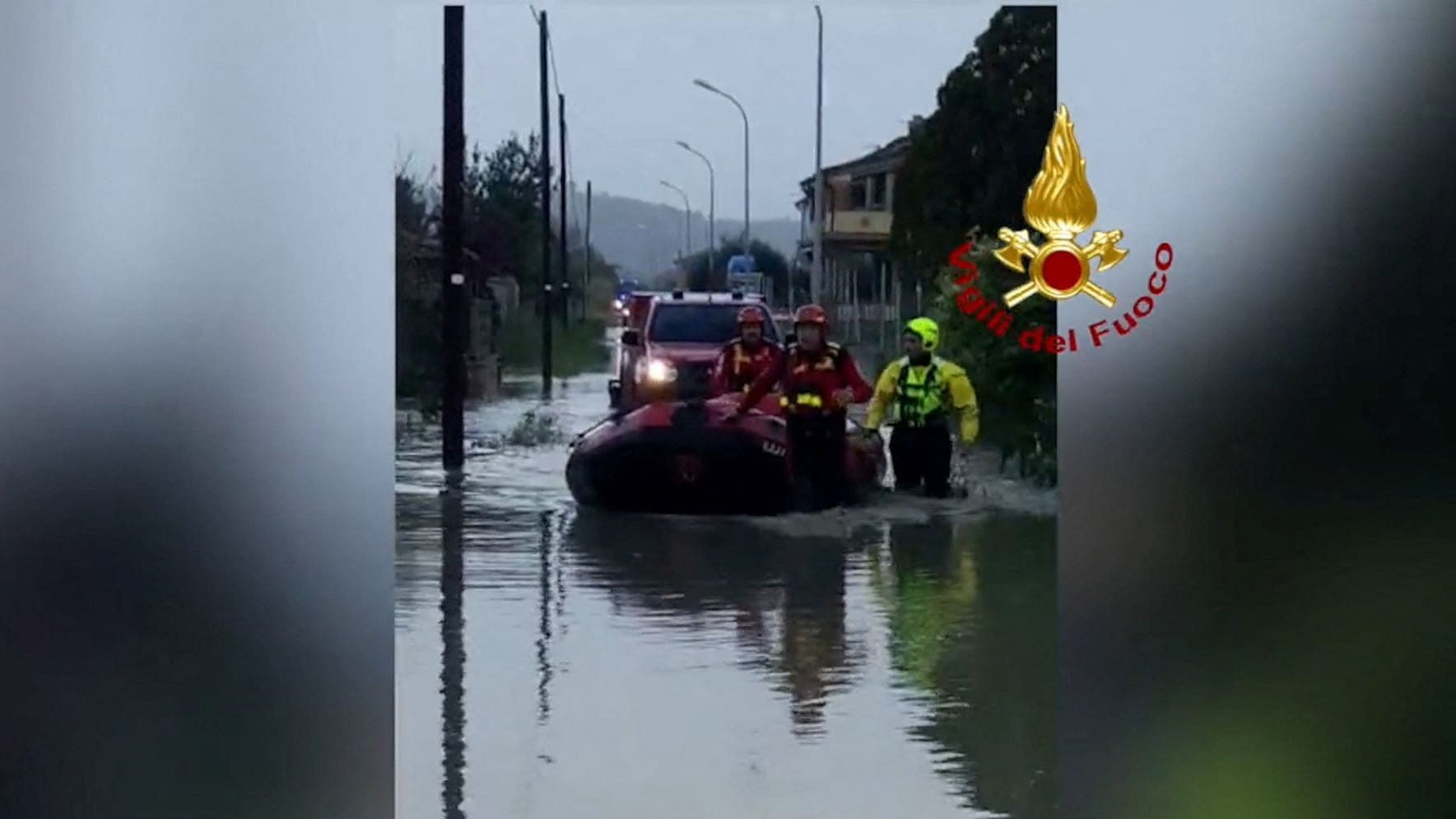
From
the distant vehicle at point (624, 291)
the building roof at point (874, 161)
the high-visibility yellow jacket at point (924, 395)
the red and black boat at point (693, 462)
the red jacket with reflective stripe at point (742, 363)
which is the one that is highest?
the building roof at point (874, 161)

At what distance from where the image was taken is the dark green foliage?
335cm

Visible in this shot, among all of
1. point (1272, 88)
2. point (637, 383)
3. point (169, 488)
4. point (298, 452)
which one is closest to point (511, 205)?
point (637, 383)

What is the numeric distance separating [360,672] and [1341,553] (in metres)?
1.94

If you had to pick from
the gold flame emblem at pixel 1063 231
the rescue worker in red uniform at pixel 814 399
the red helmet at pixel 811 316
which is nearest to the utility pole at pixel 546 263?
the rescue worker in red uniform at pixel 814 399

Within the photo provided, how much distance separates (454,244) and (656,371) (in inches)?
19.0

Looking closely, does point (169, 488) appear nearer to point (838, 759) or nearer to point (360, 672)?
point (360, 672)

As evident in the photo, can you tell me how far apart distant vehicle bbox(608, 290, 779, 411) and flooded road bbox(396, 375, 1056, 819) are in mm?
85

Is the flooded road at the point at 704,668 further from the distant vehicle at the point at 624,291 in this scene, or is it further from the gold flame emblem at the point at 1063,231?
the gold flame emblem at the point at 1063,231

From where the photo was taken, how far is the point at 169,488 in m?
Result: 3.32

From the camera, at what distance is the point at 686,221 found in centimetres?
351

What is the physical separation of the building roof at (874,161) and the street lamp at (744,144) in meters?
0.12

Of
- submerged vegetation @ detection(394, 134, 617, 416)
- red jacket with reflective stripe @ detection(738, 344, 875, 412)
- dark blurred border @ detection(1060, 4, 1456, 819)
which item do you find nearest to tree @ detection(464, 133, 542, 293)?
submerged vegetation @ detection(394, 134, 617, 416)

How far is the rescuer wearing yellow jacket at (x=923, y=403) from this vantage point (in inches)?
137

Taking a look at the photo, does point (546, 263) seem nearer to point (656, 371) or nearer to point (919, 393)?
point (656, 371)
